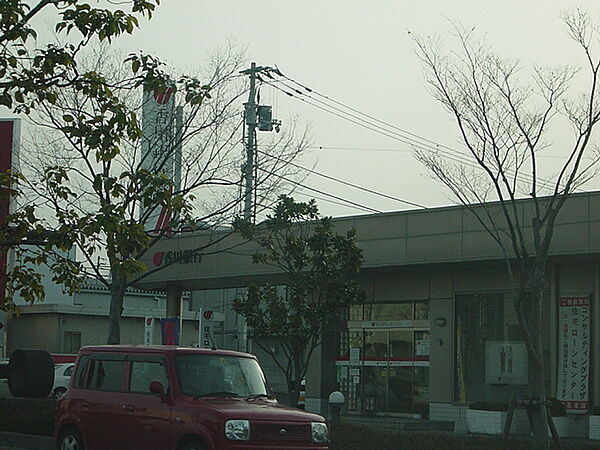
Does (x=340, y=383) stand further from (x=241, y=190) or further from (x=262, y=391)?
(x=262, y=391)

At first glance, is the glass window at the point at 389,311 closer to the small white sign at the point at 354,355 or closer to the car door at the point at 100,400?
the small white sign at the point at 354,355

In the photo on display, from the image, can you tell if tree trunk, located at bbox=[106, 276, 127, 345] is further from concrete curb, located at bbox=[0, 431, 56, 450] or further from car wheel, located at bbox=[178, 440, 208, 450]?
car wheel, located at bbox=[178, 440, 208, 450]

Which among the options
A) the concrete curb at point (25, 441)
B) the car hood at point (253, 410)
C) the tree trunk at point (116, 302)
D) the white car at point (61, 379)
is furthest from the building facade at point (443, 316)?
the car hood at point (253, 410)

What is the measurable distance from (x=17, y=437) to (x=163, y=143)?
8.62m

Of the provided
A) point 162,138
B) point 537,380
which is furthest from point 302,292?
point 537,380

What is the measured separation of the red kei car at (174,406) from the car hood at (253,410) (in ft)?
0.04

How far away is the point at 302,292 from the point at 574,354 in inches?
298

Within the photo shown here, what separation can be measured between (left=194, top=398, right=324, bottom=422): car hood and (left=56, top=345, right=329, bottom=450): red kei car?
12 mm

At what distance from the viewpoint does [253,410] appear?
40.7ft

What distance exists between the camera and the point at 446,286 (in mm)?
28297

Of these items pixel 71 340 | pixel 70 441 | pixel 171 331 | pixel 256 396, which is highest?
pixel 171 331

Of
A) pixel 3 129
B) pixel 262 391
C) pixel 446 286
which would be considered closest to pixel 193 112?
pixel 3 129

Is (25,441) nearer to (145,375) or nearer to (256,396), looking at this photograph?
(145,375)

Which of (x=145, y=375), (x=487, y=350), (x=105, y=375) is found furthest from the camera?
(x=487, y=350)
